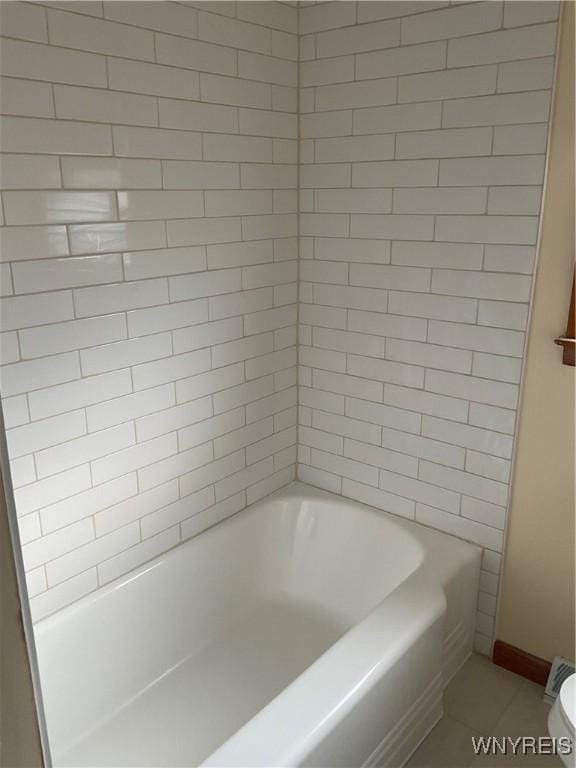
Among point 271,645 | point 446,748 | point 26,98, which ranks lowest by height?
point 446,748

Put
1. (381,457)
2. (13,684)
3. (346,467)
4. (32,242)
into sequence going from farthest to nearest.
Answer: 1. (346,467)
2. (381,457)
3. (32,242)
4. (13,684)

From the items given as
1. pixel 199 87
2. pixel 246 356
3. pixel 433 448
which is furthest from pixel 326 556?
pixel 199 87

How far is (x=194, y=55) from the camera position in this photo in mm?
1874

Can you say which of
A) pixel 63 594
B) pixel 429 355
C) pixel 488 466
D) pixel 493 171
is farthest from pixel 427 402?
pixel 63 594

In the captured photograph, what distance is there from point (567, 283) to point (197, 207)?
3.66ft

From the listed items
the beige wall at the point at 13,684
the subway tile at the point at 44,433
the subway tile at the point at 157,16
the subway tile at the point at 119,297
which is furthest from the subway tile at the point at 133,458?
the beige wall at the point at 13,684

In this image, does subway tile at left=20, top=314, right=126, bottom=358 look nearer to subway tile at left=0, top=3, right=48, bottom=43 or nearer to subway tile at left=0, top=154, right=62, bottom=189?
subway tile at left=0, top=154, right=62, bottom=189

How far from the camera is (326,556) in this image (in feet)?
7.95

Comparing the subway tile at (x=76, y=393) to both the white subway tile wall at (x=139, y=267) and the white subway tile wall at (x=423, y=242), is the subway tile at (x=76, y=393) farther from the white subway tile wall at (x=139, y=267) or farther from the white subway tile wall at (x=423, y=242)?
the white subway tile wall at (x=423, y=242)

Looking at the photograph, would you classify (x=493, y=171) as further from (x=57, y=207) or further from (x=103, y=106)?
(x=57, y=207)

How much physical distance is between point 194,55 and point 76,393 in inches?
40.8

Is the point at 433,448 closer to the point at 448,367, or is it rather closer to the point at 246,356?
the point at 448,367

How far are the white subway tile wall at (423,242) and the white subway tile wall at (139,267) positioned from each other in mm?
106

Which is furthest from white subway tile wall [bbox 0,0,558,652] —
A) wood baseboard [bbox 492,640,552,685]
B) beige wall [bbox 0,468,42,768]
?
beige wall [bbox 0,468,42,768]
